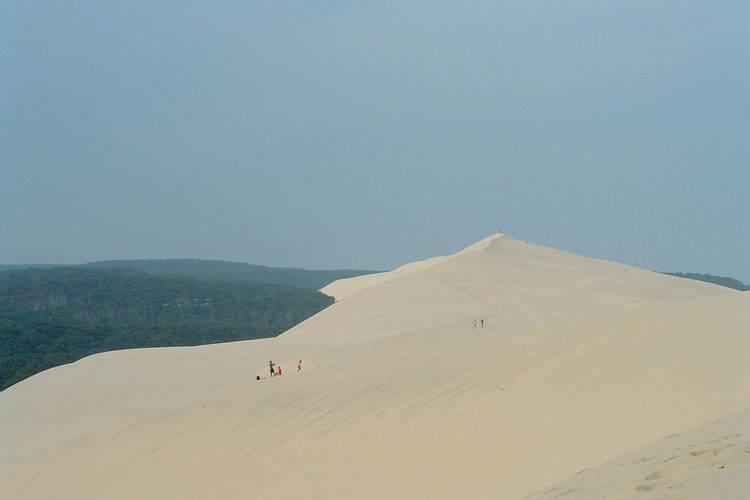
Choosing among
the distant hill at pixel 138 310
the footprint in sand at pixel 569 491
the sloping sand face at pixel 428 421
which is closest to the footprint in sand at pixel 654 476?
the sloping sand face at pixel 428 421

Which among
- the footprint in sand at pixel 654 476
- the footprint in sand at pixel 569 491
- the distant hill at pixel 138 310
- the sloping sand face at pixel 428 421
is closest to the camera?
the footprint in sand at pixel 654 476

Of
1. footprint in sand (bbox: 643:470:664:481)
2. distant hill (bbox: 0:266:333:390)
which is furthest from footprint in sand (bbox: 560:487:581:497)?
distant hill (bbox: 0:266:333:390)

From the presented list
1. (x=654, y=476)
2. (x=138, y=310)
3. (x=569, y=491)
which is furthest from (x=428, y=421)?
(x=138, y=310)

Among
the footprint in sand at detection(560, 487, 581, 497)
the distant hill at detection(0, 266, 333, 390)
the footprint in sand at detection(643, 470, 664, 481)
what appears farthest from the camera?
the distant hill at detection(0, 266, 333, 390)

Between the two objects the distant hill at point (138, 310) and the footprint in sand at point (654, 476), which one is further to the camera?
the distant hill at point (138, 310)

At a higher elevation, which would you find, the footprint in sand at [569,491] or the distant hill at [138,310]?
the distant hill at [138,310]

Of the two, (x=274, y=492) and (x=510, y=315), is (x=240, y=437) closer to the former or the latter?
(x=274, y=492)

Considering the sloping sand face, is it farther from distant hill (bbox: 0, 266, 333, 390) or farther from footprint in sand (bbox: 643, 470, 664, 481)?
distant hill (bbox: 0, 266, 333, 390)

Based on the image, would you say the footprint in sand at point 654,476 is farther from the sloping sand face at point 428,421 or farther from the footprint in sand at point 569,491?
the footprint in sand at point 569,491
